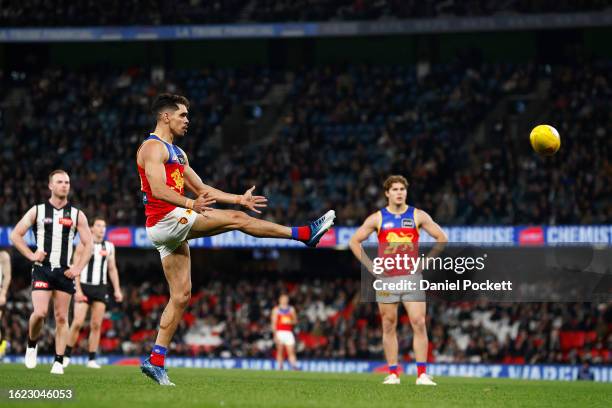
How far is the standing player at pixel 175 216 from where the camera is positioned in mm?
9750

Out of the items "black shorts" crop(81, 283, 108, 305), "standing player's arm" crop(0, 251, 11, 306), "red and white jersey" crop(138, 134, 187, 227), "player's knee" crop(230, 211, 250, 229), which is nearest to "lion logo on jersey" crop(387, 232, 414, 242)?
"red and white jersey" crop(138, 134, 187, 227)

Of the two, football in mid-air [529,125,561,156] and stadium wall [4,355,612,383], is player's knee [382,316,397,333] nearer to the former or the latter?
football in mid-air [529,125,561,156]

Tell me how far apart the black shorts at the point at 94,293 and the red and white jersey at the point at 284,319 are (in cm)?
733

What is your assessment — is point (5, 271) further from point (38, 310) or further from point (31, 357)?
point (38, 310)

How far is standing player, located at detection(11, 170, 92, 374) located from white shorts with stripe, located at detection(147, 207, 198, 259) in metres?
3.58

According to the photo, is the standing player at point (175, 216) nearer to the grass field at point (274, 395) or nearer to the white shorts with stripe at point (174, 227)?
the white shorts with stripe at point (174, 227)

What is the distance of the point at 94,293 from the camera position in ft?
56.6

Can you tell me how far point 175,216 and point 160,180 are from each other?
38 centimetres

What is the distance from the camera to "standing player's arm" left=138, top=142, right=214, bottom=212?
962 centimetres

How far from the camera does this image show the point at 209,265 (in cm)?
3228

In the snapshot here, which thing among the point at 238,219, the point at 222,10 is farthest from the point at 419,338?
the point at 222,10

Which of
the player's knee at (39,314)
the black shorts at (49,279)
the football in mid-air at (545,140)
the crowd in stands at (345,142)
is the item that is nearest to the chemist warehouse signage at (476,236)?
the crowd in stands at (345,142)

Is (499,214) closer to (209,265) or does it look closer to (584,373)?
(584,373)

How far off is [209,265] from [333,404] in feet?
78.0
